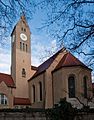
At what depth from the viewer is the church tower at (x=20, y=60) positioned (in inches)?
1963

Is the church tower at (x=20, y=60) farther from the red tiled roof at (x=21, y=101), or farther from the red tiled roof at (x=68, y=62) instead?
the red tiled roof at (x=68, y=62)

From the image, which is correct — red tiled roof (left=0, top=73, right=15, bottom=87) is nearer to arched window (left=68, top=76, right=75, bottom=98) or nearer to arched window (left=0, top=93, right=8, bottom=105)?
arched window (left=0, top=93, right=8, bottom=105)

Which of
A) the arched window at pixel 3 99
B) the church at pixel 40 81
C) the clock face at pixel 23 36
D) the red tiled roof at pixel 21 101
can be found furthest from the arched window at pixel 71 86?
the clock face at pixel 23 36

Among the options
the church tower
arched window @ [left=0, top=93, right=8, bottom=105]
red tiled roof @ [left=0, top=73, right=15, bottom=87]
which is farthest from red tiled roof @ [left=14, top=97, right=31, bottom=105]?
red tiled roof @ [left=0, top=73, right=15, bottom=87]

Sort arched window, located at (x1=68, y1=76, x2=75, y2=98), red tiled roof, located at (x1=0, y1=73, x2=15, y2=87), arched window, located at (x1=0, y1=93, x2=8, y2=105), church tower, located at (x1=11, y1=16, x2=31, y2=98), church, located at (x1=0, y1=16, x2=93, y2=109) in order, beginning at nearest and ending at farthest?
arched window, located at (x1=68, y1=76, x2=75, y2=98), church, located at (x1=0, y1=16, x2=93, y2=109), arched window, located at (x1=0, y1=93, x2=8, y2=105), red tiled roof, located at (x1=0, y1=73, x2=15, y2=87), church tower, located at (x1=11, y1=16, x2=31, y2=98)

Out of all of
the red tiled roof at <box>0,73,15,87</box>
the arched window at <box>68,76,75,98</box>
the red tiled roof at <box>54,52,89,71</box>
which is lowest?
the arched window at <box>68,76,75,98</box>

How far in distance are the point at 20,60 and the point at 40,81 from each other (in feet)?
24.4

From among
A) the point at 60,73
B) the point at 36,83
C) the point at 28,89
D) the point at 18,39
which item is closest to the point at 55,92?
the point at 60,73

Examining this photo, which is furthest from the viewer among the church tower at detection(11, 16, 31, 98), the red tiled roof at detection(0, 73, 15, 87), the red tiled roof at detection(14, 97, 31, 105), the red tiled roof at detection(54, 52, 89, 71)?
the church tower at detection(11, 16, 31, 98)

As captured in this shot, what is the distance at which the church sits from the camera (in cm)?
3888

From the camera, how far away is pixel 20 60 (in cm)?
5134

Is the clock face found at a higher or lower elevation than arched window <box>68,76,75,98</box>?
higher

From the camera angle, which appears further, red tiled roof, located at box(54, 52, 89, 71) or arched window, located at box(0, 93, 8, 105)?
arched window, located at box(0, 93, 8, 105)

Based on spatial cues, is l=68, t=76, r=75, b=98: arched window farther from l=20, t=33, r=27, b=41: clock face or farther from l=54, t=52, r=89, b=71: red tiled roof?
l=20, t=33, r=27, b=41: clock face
